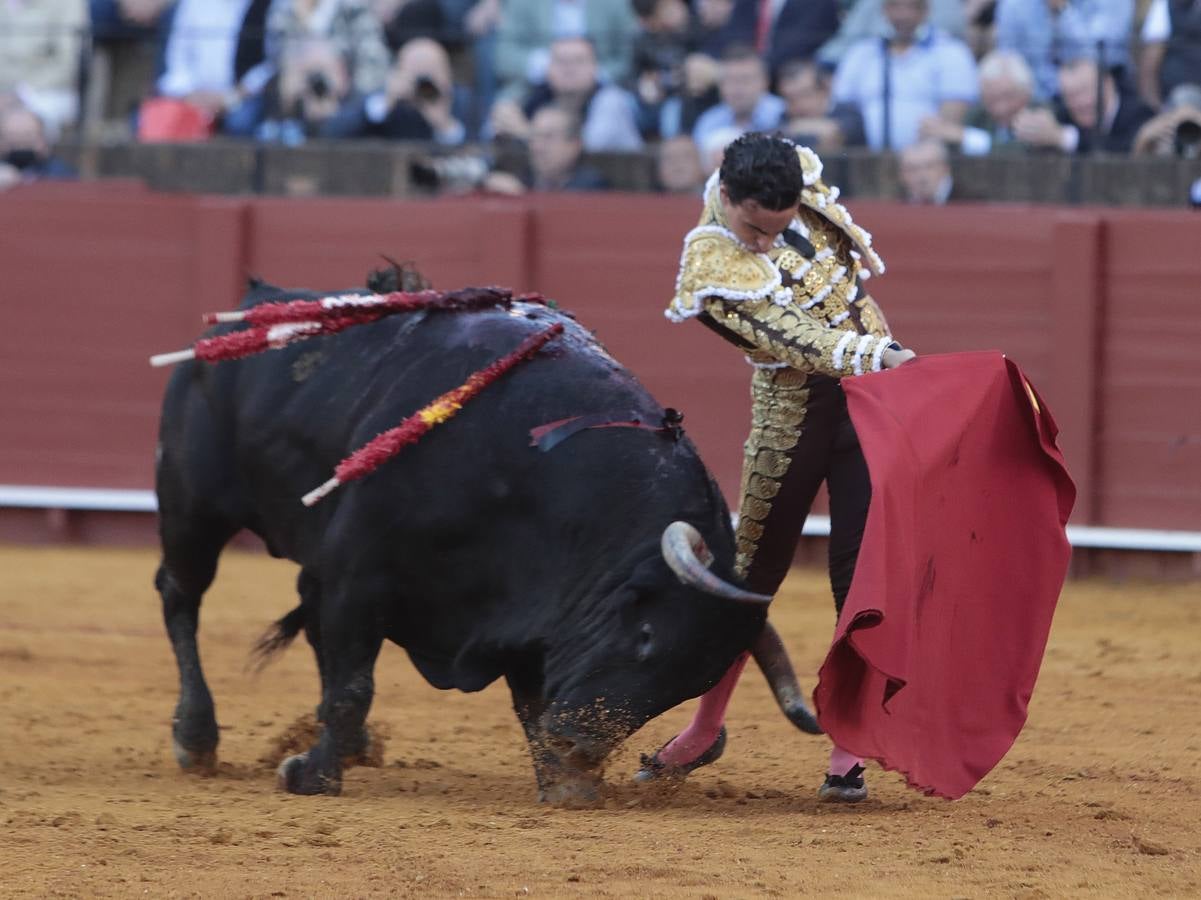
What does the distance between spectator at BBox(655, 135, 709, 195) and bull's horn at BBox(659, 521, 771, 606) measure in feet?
16.2

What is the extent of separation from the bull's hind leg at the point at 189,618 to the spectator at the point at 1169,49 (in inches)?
189

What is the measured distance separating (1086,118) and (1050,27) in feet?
1.75

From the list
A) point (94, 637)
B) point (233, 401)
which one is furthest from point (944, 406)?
point (94, 637)

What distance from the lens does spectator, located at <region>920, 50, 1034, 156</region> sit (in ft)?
26.0

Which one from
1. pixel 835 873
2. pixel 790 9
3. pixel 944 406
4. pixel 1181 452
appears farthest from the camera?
pixel 790 9

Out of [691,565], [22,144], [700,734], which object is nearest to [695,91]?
[22,144]

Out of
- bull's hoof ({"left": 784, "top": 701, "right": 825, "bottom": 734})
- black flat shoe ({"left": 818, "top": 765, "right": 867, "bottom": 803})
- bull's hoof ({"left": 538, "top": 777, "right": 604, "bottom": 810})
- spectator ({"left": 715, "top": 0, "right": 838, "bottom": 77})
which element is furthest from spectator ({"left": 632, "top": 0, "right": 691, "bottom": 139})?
bull's hoof ({"left": 538, "top": 777, "right": 604, "bottom": 810})

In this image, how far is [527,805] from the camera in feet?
12.8

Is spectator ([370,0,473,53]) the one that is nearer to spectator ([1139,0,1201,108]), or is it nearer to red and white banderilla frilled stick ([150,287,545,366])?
spectator ([1139,0,1201,108])

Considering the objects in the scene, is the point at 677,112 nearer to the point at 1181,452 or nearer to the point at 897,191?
the point at 897,191

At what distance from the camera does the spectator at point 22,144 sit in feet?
30.8

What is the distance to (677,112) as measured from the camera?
8836mm

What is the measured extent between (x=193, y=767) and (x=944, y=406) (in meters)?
1.94

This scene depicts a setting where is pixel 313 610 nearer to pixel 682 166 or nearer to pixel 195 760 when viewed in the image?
pixel 195 760
